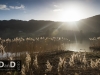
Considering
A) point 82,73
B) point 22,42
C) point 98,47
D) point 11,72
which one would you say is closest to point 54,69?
point 82,73

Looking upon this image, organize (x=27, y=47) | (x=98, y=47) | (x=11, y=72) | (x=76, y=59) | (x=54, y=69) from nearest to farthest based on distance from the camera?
1. (x=11, y=72)
2. (x=54, y=69)
3. (x=76, y=59)
4. (x=27, y=47)
5. (x=98, y=47)

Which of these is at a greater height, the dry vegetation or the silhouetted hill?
the silhouetted hill

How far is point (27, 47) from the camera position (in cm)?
1563

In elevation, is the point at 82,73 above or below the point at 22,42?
below

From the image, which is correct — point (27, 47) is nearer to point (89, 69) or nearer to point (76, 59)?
point (76, 59)

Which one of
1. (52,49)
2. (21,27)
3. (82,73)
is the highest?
(21,27)

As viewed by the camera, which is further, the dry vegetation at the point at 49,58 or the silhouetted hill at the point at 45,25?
the silhouetted hill at the point at 45,25

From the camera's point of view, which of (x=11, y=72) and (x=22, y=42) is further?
(x=22, y=42)

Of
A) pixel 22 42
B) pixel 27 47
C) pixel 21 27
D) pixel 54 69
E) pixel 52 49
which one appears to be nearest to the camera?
pixel 54 69

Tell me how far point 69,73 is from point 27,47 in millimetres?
7797

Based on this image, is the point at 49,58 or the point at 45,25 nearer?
the point at 49,58

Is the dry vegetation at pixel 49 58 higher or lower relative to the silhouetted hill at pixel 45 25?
lower

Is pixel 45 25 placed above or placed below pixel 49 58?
above

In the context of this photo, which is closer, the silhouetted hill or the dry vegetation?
the dry vegetation
